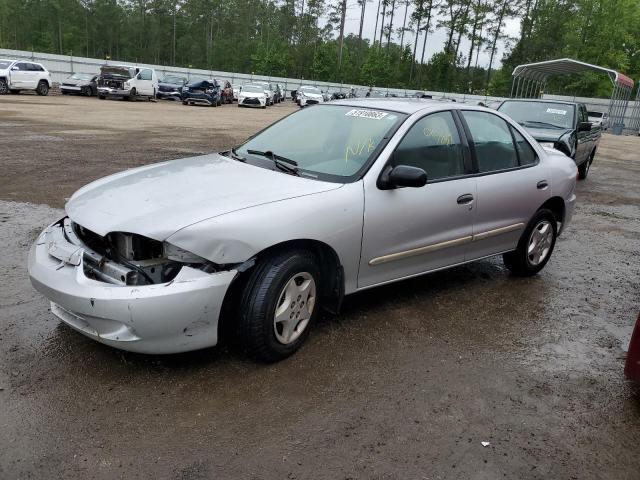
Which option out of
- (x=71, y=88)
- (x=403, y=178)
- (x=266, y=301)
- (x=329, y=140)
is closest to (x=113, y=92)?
(x=71, y=88)

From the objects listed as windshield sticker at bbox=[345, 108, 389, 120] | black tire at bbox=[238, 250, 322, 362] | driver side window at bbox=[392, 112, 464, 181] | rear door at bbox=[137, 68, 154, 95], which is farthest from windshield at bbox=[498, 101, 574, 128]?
rear door at bbox=[137, 68, 154, 95]

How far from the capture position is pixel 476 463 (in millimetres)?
2658

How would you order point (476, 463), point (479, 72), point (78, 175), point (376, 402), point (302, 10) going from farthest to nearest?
point (302, 10) → point (479, 72) → point (78, 175) → point (376, 402) → point (476, 463)

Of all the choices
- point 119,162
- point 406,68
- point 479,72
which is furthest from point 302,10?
point 119,162

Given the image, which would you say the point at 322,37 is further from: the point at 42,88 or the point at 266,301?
the point at 266,301

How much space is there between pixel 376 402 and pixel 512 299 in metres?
2.25

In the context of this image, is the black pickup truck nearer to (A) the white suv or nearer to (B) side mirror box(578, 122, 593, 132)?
(B) side mirror box(578, 122, 593, 132)

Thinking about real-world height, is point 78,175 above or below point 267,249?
below

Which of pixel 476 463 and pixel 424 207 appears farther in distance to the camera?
pixel 424 207

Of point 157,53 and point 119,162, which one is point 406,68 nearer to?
point 157,53

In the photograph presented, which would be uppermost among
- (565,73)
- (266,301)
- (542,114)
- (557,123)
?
(565,73)

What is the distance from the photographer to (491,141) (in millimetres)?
4758

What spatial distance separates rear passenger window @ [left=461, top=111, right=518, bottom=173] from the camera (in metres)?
4.60

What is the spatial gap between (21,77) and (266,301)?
1122 inches
